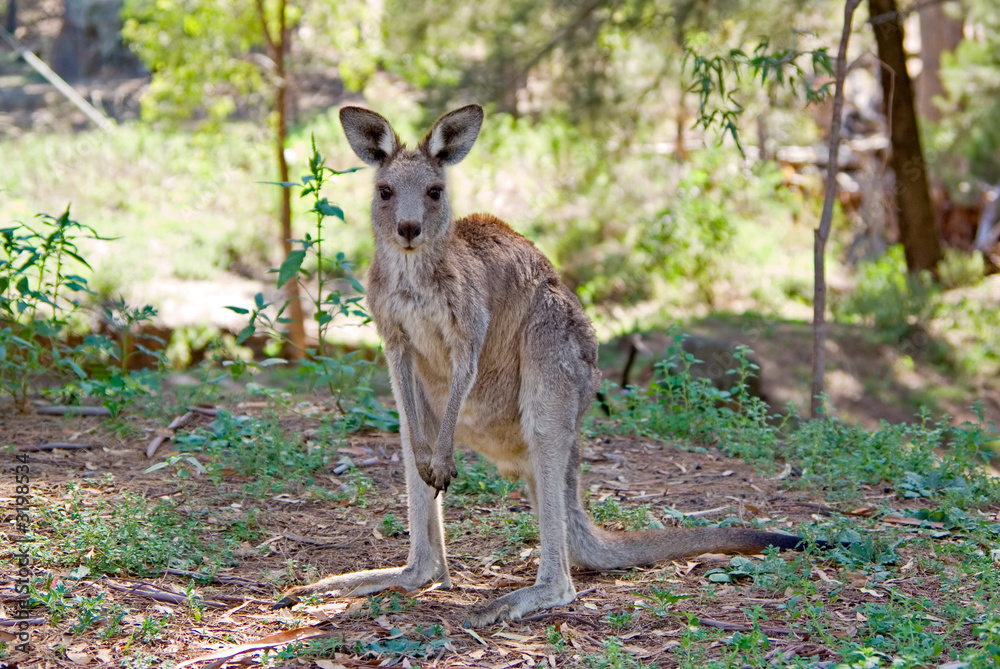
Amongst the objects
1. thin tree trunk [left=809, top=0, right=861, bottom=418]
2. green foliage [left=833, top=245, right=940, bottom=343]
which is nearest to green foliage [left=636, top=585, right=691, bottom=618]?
thin tree trunk [left=809, top=0, right=861, bottom=418]

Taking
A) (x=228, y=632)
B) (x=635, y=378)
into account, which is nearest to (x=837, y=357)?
(x=635, y=378)

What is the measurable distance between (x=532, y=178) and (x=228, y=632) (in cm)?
1177

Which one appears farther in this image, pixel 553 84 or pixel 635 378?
pixel 553 84

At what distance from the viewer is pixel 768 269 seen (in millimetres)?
12805

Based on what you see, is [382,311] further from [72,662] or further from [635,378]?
[635,378]

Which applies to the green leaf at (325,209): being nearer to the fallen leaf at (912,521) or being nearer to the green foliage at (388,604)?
the green foliage at (388,604)

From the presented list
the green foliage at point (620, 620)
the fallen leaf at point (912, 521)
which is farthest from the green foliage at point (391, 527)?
the fallen leaf at point (912, 521)

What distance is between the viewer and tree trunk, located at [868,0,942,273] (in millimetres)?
9383

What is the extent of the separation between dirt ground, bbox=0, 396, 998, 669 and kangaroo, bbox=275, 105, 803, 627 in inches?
4.5

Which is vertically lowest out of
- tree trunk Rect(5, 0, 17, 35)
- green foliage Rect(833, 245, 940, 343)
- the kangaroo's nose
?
green foliage Rect(833, 245, 940, 343)

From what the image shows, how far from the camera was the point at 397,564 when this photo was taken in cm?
379

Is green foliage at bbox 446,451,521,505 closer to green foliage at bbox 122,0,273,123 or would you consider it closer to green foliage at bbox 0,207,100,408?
A: green foliage at bbox 0,207,100,408

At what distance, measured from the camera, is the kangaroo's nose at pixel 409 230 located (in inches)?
129

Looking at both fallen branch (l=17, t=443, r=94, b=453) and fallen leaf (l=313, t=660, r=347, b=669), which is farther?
fallen branch (l=17, t=443, r=94, b=453)
